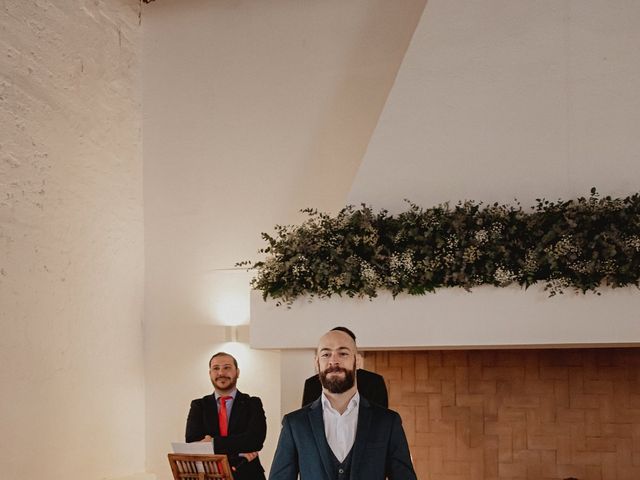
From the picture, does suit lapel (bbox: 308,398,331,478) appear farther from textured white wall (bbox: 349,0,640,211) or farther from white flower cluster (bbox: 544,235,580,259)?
textured white wall (bbox: 349,0,640,211)

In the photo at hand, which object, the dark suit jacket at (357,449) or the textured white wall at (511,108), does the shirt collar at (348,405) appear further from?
the textured white wall at (511,108)

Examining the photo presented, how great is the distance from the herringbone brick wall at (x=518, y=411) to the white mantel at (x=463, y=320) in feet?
4.21

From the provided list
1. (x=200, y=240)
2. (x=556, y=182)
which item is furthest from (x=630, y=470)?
(x=200, y=240)

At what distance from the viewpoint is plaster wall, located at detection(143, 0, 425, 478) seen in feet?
30.0

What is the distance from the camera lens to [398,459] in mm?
4238

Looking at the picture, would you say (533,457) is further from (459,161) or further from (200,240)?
(200,240)

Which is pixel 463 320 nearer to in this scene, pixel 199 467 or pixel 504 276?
pixel 504 276

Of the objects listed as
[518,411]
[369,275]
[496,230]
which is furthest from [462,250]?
[518,411]

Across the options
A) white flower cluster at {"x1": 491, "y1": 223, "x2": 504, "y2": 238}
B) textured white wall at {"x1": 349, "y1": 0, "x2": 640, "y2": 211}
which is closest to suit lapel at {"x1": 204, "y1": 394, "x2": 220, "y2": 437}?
textured white wall at {"x1": 349, "y1": 0, "x2": 640, "y2": 211}

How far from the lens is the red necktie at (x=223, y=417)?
722 cm

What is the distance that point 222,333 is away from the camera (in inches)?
368

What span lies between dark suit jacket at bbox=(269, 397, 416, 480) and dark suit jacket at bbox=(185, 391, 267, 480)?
8.79 feet

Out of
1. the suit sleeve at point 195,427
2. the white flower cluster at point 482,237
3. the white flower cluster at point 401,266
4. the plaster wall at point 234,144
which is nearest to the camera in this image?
the white flower cluster at point 482,237

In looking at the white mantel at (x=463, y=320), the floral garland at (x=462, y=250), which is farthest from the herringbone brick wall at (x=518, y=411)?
Result: the floral garland at (x=462, y=250)
